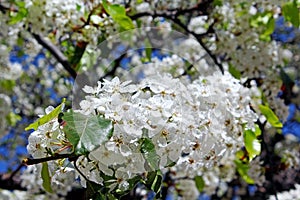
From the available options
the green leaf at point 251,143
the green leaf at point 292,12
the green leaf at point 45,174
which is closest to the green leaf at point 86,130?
the green leaf at point 45,174

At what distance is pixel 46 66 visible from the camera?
5.43 meters

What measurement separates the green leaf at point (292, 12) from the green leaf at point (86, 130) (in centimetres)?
148

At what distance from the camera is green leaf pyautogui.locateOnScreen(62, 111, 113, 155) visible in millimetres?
1014

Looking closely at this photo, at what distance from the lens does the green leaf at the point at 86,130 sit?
1014mm

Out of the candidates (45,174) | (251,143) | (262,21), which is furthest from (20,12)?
(45,174)

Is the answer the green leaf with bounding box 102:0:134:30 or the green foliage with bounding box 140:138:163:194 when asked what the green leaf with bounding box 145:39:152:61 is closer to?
the green leaf with bounding box 102:0:134:30

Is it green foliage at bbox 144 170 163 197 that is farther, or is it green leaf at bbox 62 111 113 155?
green foliage at bbox 144 170 163 197

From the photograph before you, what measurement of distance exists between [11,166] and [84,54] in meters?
2.84

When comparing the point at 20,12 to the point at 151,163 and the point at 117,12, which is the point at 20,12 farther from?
the point at 151,163

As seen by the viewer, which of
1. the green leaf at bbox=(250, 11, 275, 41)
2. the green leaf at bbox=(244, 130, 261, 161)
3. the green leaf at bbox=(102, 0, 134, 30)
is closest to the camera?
the green leaf at bbox=(244, 130, 261, 161)

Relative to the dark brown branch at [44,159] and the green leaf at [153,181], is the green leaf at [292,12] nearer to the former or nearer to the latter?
the green leaf at [153,181]

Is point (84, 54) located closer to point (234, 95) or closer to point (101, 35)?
point (101, 35)

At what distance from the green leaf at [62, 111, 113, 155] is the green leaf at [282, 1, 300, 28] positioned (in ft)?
4.84

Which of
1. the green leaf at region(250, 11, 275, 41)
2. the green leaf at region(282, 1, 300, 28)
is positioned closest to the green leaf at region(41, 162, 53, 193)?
the green leaf at region(282, 1, 300, 28)
